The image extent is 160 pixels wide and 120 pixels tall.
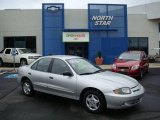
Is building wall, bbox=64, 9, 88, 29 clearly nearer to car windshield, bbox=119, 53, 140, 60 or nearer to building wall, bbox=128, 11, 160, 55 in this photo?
building wall, bbox=128, 11, 160, 55

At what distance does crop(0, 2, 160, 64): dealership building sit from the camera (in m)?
30.9

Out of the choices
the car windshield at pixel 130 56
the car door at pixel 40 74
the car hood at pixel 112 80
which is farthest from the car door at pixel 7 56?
the car hood at pixel 112 80

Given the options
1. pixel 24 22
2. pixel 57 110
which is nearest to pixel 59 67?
pixel 57 110

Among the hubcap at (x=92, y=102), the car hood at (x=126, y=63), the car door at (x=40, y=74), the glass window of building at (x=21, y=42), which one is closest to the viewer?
the hubcap at (x=92, y=102)

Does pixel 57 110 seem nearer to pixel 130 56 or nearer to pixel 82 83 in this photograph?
pixel 82 83

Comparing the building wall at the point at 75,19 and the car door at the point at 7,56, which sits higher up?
the building wall at the point at 75,19

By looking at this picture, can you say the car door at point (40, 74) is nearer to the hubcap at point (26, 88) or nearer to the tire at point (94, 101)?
the hubcap at point (26, 88)

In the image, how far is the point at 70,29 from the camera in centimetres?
3078

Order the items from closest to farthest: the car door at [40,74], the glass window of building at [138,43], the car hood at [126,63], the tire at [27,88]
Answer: the car door at [40,74] → the tire at [27,88] → the car hood at [126,63] → the glass window of building at [138,43]

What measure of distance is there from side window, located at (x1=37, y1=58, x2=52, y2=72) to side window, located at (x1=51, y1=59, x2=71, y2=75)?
1.04ft

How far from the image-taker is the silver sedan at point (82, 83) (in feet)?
24.4

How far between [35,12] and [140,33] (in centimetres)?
1224

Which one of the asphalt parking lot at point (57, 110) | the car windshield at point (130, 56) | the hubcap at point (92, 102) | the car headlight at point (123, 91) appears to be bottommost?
the asphalt parking lot at point (57, 110)

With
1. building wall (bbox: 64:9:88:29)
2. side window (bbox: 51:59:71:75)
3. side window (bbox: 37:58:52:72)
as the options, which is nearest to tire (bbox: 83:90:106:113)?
side window (bbox: 51:59:71:75)
